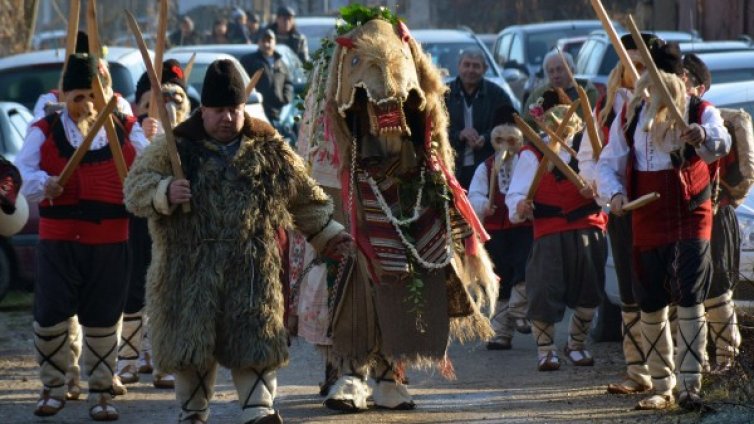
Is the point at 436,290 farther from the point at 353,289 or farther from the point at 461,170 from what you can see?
the point at 461,170

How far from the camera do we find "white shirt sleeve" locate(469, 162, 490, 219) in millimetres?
11406

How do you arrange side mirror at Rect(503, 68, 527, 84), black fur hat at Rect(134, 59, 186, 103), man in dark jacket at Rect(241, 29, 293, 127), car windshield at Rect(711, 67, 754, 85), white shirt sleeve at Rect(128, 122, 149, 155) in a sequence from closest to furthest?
white shirt sleeve at Rect(128, 122, 149, 155)
black fur hat at Rect(134, 59, 186, 103)
car windshield at Rect(711, 67, 754, 85)
man in dark jacket at Rect(241, 29, 293, 127)
side mirror at Rect(503, 68, 527, 84)

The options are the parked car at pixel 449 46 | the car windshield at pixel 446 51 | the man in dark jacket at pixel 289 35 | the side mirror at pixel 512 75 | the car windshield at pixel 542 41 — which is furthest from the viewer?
the man in dark jacket at pixel 289 35

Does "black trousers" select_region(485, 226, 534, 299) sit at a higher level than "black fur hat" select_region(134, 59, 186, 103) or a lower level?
lower

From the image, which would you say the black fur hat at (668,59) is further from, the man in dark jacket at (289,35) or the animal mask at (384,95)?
the man in dark jacket at (289,35)

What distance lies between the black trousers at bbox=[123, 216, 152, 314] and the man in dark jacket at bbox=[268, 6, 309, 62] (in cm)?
1331

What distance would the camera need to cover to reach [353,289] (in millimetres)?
→ 9023

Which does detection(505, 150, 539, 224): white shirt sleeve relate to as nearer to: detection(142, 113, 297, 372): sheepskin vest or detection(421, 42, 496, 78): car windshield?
detection(142, 113, 297, 372): sheepskin vest

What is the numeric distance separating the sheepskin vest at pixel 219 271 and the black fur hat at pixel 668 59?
221 centimetres

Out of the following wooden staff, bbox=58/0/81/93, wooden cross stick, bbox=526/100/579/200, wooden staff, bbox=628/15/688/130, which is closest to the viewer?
wooden staff, bbox=628/15/688/130

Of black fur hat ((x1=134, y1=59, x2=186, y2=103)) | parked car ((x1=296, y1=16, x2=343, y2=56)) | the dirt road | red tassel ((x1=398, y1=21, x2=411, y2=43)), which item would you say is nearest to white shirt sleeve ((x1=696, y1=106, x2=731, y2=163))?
the dirt road

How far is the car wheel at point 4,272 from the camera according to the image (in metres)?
13.3

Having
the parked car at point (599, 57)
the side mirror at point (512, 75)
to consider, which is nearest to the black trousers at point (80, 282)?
the parked car at point (599, 57)

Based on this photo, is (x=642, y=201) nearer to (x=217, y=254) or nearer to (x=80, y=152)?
(x=217, y=254)
